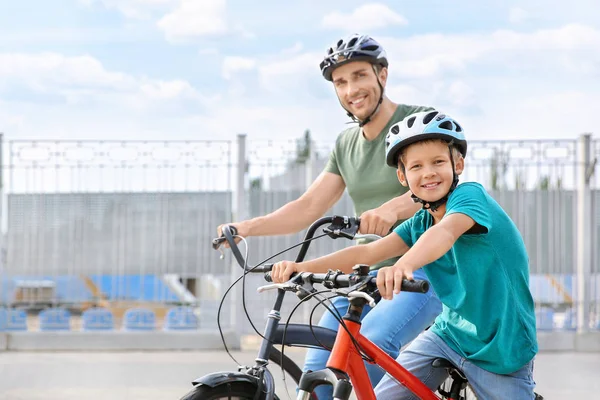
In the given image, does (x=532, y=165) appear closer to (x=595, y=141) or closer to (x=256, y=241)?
(x=595, y=141)

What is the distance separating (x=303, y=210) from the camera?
13.3 feet

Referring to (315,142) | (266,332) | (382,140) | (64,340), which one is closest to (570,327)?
(315,142)

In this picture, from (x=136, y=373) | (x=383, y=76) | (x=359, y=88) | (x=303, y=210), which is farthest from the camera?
(x=136, y=373)

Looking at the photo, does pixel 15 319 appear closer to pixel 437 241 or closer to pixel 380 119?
pixel 380 119

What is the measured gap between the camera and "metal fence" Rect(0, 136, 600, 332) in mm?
9648

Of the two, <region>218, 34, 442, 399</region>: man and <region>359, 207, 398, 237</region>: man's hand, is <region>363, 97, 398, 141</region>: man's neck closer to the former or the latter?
<region>218, 34, 442, 399</region>: man

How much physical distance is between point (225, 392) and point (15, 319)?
7.29m

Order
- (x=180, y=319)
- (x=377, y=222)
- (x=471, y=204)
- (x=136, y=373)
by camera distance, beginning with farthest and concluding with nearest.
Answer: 1. (x=180, y=319)
2. (x=136, y=373)
3. (x=377, y=222)
4. (x=471, y=204)

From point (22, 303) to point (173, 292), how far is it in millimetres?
1684

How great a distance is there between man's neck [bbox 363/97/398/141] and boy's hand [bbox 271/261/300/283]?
1.12m

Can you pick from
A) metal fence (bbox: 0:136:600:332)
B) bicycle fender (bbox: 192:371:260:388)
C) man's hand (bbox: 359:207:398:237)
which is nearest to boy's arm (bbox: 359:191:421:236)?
man's hand (bbox: 359:207:398:237)

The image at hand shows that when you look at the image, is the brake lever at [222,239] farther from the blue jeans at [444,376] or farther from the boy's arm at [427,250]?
the boy's arm at [427,250]

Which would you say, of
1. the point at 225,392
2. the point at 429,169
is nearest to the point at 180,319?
the point at 225,392

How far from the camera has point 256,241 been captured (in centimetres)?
992
